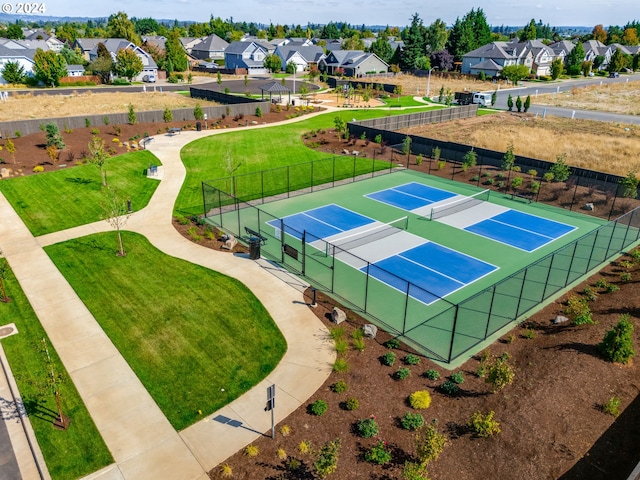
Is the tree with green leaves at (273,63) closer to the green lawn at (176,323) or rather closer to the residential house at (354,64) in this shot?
the residential house at (354,64)

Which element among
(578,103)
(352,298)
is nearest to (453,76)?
(578,103)

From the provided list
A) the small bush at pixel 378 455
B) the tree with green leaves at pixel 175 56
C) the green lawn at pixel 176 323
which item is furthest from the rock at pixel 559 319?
the tree with green leaves at pixel 175 56

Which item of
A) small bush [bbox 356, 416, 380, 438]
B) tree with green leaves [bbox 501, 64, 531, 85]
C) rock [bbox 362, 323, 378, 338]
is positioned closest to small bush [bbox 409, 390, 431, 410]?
small bush [bbox 356, 416, 380, 438]

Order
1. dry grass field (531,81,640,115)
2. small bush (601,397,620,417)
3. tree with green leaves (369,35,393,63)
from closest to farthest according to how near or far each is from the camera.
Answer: small bush (601,397,620,417) < dry grass field (531,81,640,115) < tree with green leaves (369,35,393,63)

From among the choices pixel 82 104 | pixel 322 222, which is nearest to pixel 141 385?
pixel 322 222

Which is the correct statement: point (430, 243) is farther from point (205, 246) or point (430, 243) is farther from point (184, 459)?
point (184, 459)

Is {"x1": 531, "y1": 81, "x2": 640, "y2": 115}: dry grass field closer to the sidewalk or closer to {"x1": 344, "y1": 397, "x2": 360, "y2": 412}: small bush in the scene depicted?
the sidewalk
